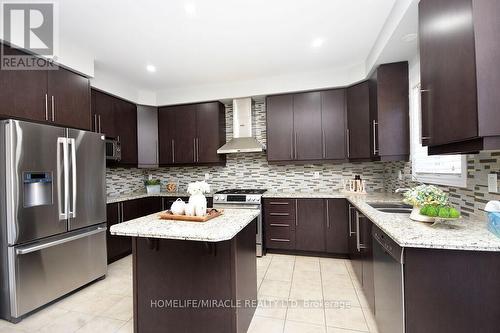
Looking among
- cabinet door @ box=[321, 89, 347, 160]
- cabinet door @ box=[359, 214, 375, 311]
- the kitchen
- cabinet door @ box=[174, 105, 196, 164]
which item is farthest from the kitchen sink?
cabinet door @ box=[174, 105, 196, 164]

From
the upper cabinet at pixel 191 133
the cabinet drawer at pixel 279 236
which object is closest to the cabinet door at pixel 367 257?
the cabinet drawer at pixel 279 236

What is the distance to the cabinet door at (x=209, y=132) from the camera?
3.87 meters

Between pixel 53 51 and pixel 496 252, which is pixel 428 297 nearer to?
pixel 496 252

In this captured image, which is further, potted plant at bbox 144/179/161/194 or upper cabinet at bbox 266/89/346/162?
potted plant at bbox 144/179/161/194

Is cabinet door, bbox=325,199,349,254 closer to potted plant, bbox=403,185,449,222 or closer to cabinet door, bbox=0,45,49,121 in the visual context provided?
potted plant, bbox=403,185,449,222

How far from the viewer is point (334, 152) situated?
3414 mm

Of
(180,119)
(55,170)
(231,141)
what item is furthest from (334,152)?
(55,170)

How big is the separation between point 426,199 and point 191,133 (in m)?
3.36

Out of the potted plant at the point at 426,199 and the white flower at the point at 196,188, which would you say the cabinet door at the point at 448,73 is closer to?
the potted plant at the point at 426,199

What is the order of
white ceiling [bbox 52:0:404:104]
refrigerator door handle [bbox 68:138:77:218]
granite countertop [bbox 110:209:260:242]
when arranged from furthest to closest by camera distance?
refrigerator door handle [bbox 68:138:77:218] → white ceiling [bbox 52:0:404:104] → granite countertop [bbox 110:209:260:242]

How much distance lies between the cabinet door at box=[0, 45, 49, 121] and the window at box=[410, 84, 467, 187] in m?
3.49

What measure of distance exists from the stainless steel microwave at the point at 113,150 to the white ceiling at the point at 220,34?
964mm

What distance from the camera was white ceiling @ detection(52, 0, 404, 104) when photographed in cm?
194

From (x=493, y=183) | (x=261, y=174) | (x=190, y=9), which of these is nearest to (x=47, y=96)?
(x=190, y=9)
